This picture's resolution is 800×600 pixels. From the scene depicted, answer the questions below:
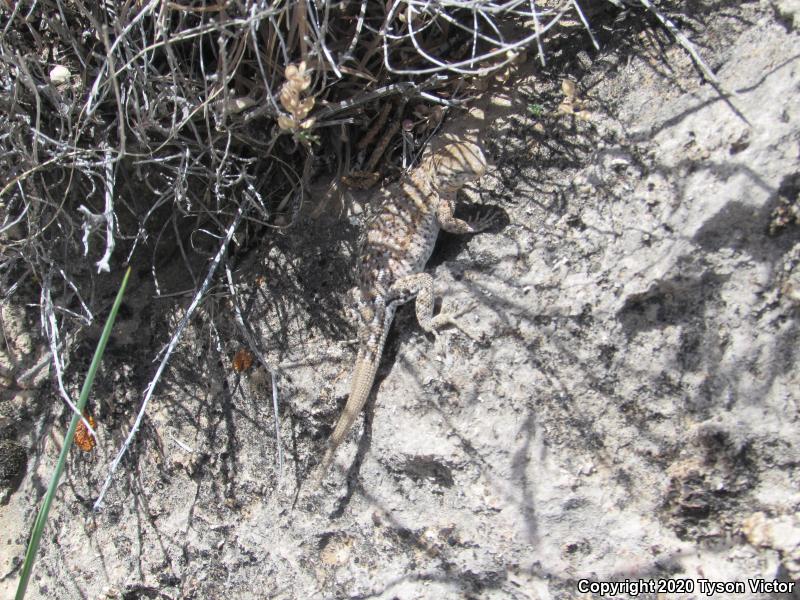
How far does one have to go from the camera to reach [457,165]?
2.55m

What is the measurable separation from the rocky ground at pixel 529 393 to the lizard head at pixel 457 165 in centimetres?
10

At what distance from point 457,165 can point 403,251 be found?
44 centimetres

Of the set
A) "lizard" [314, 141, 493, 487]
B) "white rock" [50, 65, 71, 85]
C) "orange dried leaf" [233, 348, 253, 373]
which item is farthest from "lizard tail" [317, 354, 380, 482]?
"white rock" [50, 65, 71, 85]

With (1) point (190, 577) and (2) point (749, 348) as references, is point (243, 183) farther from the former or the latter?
(2) point (749, 348)

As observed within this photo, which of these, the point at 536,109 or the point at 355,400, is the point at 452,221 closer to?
the point at 536,109

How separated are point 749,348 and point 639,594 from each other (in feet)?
2.76

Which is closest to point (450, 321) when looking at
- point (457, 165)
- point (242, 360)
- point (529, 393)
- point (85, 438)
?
point (529, 393)

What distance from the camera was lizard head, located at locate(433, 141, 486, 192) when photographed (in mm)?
2529

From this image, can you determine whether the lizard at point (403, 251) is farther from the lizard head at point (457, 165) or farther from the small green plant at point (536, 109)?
the small green plant at point (536, 109)

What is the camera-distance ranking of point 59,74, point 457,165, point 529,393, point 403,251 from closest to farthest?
point 529,393, point 59,74, point 457,165, point 403,251

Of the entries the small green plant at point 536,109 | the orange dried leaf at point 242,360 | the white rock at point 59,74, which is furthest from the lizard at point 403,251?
the white rock at point 59,74

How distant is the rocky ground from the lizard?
3.5 inches

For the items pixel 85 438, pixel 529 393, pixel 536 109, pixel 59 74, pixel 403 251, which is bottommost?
pixel 529 393

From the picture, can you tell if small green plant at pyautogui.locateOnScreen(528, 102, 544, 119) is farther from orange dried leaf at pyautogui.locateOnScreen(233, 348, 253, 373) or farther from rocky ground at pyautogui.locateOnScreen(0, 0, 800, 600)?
orange dried leaf at pyautogui.locateOnScreen(233, 348, 253, 373)
